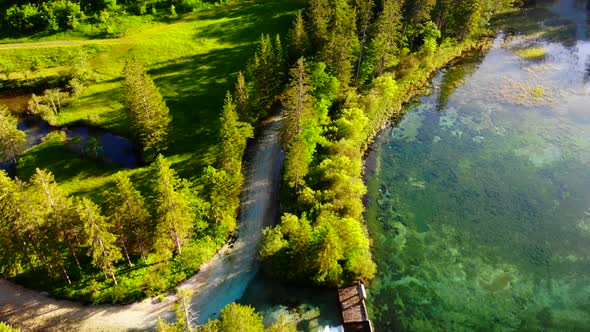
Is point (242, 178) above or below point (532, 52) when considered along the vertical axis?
below

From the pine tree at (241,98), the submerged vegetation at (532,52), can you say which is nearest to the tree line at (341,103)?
the pine tree at (241,98)

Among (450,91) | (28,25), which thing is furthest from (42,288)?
(450,91)

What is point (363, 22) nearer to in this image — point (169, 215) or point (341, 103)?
point (341, 103)

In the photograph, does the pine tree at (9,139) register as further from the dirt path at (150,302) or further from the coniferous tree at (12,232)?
the dirt path at (150,302)

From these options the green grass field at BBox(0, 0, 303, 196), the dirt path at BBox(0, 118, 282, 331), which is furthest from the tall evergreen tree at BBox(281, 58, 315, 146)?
the green grass field at BBox(0, 0, 303, 196)

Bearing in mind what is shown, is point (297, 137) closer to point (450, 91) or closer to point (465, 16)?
point (450, 91)

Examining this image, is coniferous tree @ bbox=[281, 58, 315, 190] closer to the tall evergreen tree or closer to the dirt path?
the tall evergreen tree

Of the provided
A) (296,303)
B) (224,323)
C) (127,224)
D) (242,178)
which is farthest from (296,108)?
(224,323)
